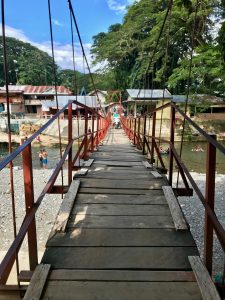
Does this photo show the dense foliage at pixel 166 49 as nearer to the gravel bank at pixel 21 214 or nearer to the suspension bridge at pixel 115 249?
the suspension bridge at pixel 115 249

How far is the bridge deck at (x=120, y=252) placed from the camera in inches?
65.1

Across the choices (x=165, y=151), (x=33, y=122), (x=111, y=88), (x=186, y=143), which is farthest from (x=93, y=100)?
(x=165, y=151)

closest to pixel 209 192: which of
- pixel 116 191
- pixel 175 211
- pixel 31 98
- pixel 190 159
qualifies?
pixel 175 211

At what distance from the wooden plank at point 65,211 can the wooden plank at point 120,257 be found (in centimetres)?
23

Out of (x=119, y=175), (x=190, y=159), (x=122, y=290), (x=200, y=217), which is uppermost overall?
(x=119, y=175)

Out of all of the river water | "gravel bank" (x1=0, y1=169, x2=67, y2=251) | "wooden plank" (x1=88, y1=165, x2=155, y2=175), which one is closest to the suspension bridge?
"wooden plank" (x1=88, y1=165, x2=155, y2=175)

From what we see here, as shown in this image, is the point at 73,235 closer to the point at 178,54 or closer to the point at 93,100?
the point at 178,54

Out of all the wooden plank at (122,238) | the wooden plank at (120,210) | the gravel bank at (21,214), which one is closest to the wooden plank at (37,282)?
the wooden plank at (122,238)

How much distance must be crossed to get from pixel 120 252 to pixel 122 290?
36 centimetres

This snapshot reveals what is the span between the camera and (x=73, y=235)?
86.7 inches

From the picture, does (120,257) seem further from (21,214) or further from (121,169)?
(21,214)

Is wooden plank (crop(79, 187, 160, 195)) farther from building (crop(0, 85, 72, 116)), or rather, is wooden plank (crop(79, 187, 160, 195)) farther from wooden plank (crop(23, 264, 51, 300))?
building (crop(0, 85, 72, 116))

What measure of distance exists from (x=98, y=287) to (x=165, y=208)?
114cm

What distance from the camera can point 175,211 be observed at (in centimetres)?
249
